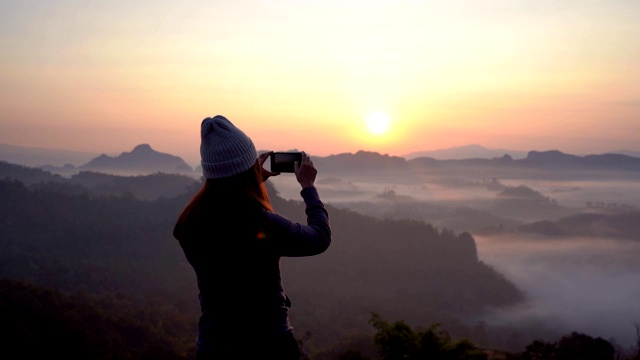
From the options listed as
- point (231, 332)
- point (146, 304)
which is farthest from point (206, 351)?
point (146, 304)

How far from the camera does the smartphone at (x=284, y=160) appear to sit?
8.63 ft

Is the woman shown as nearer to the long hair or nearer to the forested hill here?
the long hair

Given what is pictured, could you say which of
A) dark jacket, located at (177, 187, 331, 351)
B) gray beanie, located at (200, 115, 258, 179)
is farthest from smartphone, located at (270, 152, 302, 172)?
dark jacket, located at (177, 187, 331, 351)

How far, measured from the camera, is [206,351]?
2.24 m

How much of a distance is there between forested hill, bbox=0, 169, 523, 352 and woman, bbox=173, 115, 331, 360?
67.0m

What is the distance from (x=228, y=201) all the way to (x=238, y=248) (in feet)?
0.67

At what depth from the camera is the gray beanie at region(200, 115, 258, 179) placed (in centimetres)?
220

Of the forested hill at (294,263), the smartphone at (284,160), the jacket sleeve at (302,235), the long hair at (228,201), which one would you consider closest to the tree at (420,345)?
the smartphone at (284,160)

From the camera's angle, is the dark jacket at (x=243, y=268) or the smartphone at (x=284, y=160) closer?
the dark jacket at (x=243, y=268)

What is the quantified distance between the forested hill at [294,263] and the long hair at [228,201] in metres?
67.1

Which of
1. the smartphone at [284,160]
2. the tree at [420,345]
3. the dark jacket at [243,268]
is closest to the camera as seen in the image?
the dark jacket at [243,268]

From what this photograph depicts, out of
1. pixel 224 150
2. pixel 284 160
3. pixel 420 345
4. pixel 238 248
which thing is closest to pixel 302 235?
pixel 238 248

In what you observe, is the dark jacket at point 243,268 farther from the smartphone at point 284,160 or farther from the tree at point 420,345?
the tree at point 420,345

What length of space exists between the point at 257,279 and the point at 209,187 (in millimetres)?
462
